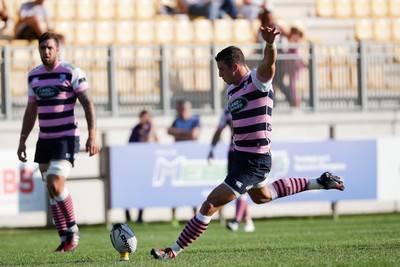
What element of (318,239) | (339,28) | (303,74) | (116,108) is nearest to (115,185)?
(116,108)

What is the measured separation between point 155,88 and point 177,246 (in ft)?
34.4

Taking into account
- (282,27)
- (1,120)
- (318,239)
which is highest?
(282,27)

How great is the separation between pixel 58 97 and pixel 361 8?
1437 cm

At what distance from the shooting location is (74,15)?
75.4 ft

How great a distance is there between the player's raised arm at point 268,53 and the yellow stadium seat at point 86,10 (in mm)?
13743

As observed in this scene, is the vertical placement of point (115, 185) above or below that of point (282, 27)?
below

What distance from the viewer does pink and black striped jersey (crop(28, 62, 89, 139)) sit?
38.9 feet

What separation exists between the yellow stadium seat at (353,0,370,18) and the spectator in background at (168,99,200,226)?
275 inches

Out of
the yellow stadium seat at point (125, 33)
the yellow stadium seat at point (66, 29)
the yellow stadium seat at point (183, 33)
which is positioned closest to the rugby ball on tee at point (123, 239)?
the yellow stadium seat at point (66, 29)

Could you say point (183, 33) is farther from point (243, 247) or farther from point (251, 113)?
point (251, 113)

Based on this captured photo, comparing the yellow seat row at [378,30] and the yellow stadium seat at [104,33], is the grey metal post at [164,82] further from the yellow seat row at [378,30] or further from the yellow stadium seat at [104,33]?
the yellow seat row at [378,30]

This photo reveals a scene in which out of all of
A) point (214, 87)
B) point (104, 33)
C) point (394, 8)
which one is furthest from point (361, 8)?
point (104, 33)

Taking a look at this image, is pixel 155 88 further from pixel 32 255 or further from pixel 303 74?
pixel 32 255

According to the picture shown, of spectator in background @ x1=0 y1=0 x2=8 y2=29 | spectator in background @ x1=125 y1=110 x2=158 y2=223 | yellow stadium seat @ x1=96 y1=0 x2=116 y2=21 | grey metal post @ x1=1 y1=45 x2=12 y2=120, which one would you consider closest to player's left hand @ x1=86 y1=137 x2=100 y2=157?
spectator in background @ x1=125 y1=110 x2=158 y2=223
